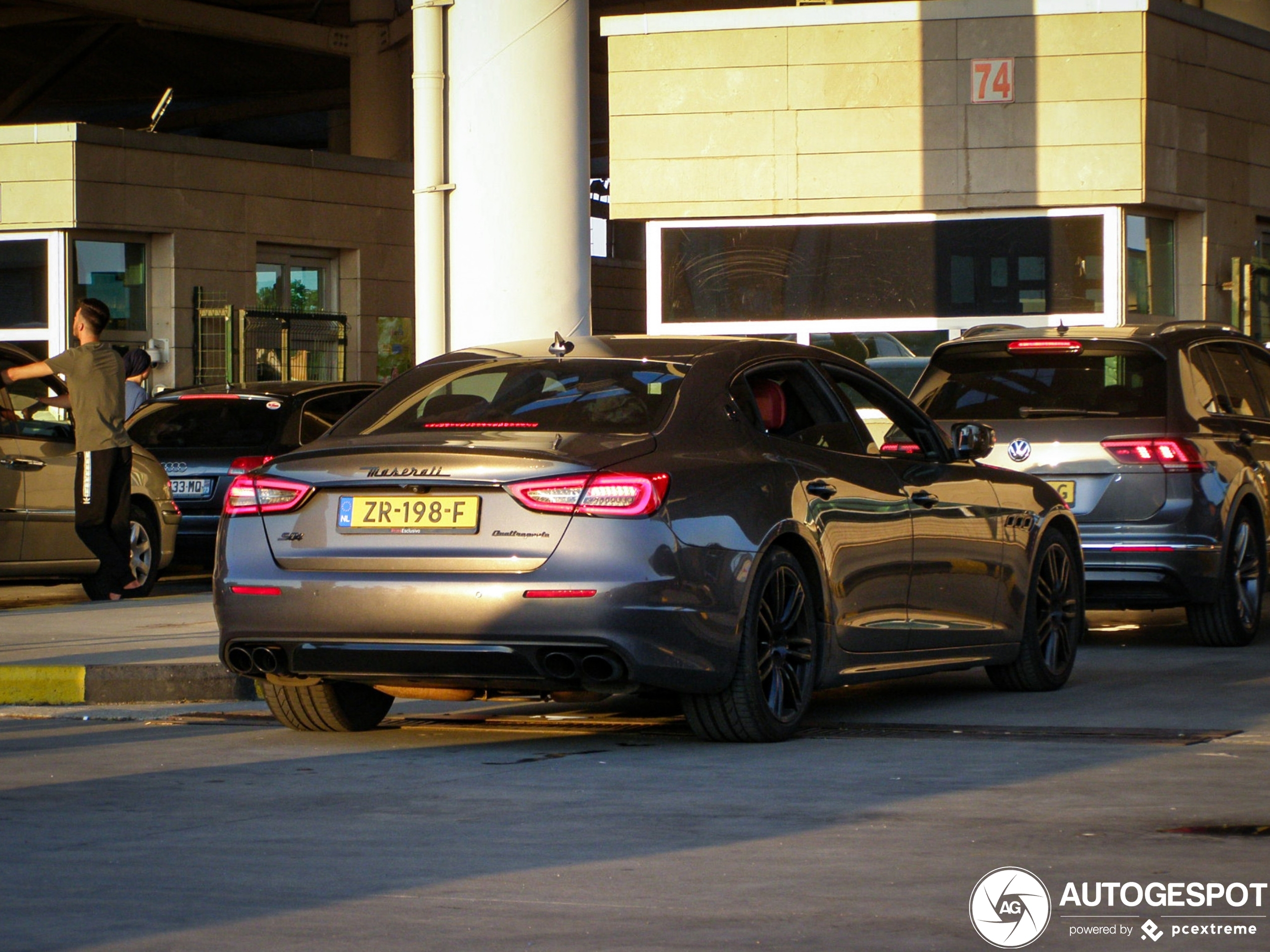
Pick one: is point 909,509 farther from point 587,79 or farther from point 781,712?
point 587,79

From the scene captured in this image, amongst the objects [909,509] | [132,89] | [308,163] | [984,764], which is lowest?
[984,764]

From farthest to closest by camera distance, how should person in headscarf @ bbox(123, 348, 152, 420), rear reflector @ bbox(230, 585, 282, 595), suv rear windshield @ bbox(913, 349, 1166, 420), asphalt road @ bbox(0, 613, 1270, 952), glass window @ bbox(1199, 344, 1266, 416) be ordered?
person in headscarf @ bbox(123, 348, 152, 420) → glass window @ bbox(1199, 344, 1266, 416) → suv rear windshield @ bbox(913, 349, 1166, 420) → rear reflector @ bbox(230, 585, 282, 595) → asphalt road @ bbox(0, 613, 1270, 952)

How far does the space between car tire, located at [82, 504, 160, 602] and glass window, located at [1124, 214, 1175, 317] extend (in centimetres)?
802

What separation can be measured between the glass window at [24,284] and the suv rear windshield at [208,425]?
8.85 m

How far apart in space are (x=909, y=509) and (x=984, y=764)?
1.62 meters

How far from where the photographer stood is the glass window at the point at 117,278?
84.5 ft

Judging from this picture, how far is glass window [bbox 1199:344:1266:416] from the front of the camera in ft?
39.2

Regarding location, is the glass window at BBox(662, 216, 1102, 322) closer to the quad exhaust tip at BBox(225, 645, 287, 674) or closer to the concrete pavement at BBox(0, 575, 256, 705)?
the concrete pavement at BBox(0, 575, 256, 705)

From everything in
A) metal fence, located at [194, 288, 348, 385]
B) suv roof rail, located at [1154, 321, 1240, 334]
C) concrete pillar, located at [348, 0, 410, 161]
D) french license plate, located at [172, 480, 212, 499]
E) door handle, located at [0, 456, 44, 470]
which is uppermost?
concrete pillar, located at [348, 0, 410, 161]

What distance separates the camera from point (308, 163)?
28.7m

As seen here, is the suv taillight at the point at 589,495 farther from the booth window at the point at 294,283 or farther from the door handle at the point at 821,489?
the booth window at the point at 294,283

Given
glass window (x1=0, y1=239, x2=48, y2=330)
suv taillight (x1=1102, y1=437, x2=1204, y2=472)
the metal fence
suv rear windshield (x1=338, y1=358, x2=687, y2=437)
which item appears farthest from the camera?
the metal fence

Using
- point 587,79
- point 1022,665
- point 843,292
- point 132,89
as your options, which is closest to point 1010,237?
point 843,292

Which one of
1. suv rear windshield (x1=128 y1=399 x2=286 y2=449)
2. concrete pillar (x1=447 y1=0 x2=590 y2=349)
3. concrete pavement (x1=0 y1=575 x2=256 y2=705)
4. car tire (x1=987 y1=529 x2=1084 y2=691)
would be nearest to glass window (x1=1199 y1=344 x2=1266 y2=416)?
car tire (x1=987 y1=529 x2=1084 y2=691)
